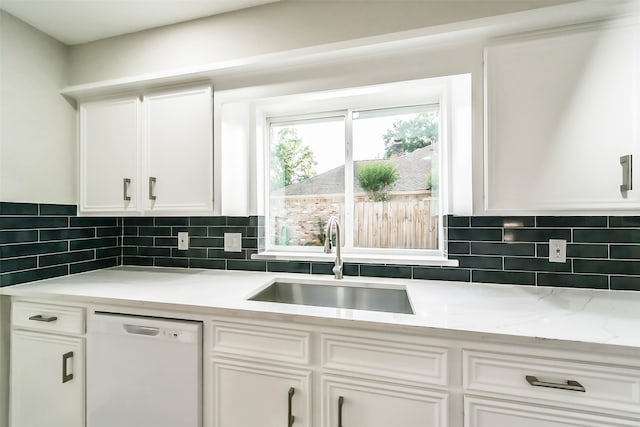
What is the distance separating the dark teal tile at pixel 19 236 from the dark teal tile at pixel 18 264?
0.32 ft

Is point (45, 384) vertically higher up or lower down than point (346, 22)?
lower down

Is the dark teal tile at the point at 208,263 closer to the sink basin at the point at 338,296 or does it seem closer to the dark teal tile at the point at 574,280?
the sink basin at the point at 338,296

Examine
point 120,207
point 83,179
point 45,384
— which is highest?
point 83,179

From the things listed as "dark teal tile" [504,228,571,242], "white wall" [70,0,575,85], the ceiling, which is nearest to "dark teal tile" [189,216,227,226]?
"white wall" [70,0,575,85]

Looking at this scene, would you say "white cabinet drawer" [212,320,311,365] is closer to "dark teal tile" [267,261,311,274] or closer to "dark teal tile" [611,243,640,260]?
"dark teal tile" [267,261,311,274]

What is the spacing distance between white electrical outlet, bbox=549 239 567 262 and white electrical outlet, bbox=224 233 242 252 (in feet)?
5.81

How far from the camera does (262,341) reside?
3.85 feet

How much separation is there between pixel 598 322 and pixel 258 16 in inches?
76.5

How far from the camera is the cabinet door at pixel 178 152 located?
63.0 inches

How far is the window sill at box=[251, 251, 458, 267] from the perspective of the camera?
5.30ft

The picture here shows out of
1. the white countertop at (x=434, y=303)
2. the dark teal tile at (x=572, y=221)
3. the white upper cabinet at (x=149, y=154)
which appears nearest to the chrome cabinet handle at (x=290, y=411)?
the white countertop at (x=434, y=303)

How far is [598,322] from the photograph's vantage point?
1012mm

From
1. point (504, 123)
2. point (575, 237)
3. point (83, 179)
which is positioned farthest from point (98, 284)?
point (575, 237)

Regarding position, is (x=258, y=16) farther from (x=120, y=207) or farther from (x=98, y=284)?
Result: (x=98, y=284)
